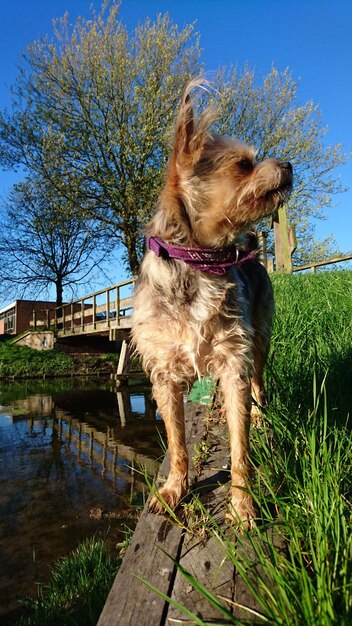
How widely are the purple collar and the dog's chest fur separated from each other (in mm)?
40

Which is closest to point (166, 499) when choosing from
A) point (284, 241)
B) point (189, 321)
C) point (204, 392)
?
point (189, 321)

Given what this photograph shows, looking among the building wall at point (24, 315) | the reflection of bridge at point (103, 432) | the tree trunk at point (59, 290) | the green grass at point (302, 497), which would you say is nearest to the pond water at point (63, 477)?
the reflection of bridge at point (103, 432)

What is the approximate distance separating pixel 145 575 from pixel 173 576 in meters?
0.11

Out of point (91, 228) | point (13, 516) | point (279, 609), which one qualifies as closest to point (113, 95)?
point (91, 228)

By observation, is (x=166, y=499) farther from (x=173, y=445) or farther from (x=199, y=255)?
(x=199, y=255)

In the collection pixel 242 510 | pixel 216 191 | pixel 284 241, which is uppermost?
pixel 284 241

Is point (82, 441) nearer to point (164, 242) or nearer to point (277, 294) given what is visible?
point (277, 294)

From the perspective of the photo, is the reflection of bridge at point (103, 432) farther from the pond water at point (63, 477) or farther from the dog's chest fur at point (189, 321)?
the dog's chest fur at point (189, 321)

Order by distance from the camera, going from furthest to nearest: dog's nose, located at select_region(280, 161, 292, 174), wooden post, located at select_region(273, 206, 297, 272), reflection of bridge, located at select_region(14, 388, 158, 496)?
1. wooden post, located at select_region(273, 206, 297, 272)
2. reflection of bridge, located at select_region(14, 388, 158, 496)
3. dog's nose, located at select_region(280, 161, 292, 174)

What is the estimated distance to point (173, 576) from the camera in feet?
5.53

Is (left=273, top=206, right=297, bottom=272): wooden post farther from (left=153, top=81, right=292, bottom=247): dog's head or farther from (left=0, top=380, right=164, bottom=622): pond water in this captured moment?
(left=153, top=81, right=292, bottom=247): dog's head

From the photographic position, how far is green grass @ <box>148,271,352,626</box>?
1.32 metres

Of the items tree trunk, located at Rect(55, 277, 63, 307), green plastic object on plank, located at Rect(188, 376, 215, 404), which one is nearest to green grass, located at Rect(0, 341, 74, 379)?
tree trunk, located at Rect(55, 277, 63, 307)

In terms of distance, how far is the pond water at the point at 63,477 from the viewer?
4461 mm
